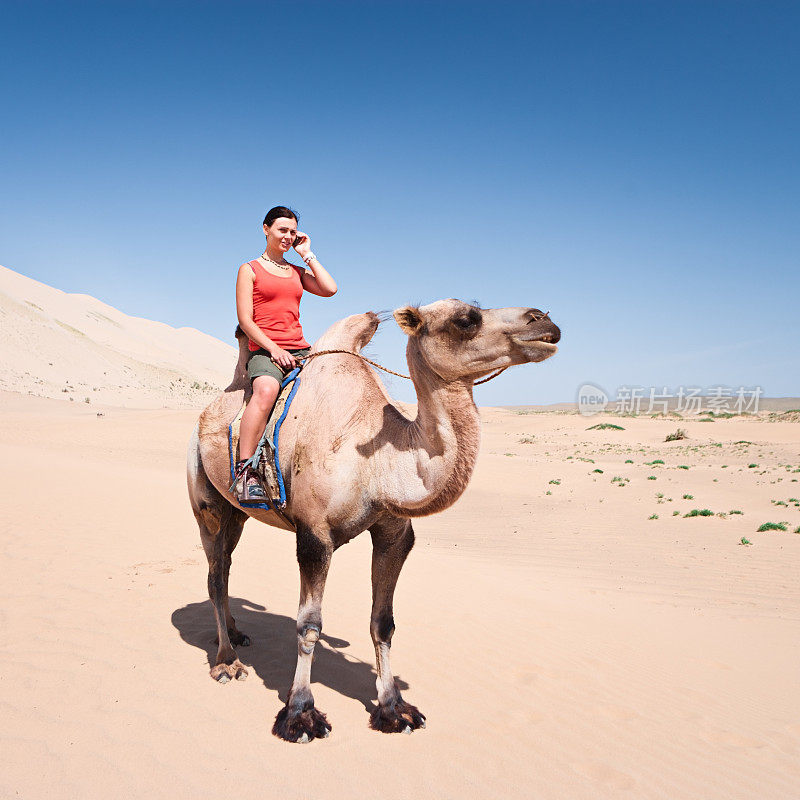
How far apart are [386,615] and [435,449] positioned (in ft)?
4.99

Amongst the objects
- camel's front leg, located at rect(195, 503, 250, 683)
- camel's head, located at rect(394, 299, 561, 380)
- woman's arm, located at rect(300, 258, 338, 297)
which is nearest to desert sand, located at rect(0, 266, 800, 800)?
camel's front leg, located at rect(195, 503, 250, 683)

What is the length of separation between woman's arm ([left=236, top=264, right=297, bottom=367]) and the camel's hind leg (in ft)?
4.60

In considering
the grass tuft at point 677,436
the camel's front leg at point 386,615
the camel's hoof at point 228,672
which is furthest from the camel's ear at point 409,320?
the grass tuft at point 677,436

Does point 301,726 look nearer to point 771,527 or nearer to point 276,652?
point 276,652

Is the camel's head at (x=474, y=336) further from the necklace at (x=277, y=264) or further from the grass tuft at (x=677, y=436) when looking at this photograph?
the grass tuft at (x=677, y=436)

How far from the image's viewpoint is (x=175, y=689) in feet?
15.2

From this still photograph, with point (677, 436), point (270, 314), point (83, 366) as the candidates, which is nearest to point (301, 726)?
point (270, 314)

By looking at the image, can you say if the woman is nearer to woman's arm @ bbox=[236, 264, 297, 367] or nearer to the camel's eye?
woman's arm @ bbox=[236, 264, 297, 367]

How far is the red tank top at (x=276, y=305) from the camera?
14.5 ft

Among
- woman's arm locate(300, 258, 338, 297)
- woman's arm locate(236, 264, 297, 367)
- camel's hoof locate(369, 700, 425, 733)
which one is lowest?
camel's hoof locate(369, 700, 425, 733)

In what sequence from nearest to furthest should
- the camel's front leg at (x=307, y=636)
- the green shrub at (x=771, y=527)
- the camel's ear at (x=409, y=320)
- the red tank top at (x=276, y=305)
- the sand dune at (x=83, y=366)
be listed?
the camel's ear at (x=409, y=320) < the camel's front leg at (x=307, y=636) < the red tank top at (x=276, y=305) < the green shrub at (x=771, y=527) < the sand dune at (x=83, y=366)

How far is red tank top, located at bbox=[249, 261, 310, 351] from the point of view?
4418 millimetres

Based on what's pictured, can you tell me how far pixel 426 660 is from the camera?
18.8ft

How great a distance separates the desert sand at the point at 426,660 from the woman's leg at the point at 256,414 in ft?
6.37
